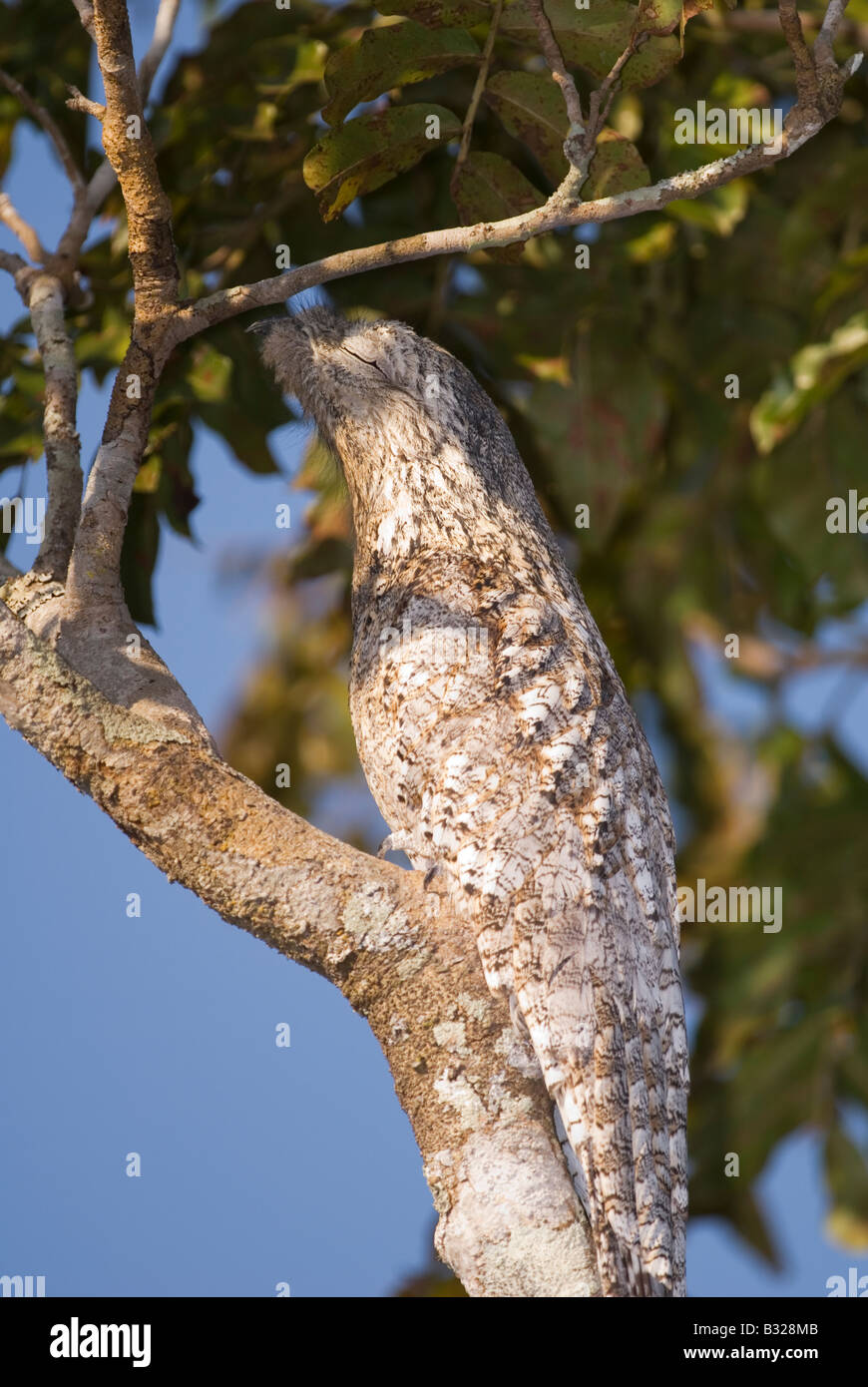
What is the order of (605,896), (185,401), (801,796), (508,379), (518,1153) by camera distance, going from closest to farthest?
(518,1153)
(605,896)
(185,401)
(508,379)
(801,796)

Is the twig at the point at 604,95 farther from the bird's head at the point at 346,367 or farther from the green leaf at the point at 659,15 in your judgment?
the bird's head at the point at 346,367

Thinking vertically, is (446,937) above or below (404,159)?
below

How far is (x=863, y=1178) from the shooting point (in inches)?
160

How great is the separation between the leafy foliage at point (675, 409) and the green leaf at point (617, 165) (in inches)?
16.4

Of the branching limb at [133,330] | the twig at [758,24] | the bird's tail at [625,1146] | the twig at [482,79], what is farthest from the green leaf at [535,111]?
the bird's tail at [625,1146]

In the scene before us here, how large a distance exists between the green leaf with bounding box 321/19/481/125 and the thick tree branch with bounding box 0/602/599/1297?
1273 mm

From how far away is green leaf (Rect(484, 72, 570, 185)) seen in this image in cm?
259

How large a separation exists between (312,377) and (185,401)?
68 centimetres

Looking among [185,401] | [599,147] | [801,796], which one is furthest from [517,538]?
[801,796]

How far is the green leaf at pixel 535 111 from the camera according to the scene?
8.48 ft

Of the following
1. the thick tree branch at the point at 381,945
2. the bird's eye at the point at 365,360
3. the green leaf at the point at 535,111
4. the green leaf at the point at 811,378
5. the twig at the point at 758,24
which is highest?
the twig at the point at 758,24

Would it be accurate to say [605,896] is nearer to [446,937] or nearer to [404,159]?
[446,937]

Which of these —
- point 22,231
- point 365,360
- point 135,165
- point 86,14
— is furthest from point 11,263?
point 365,360
